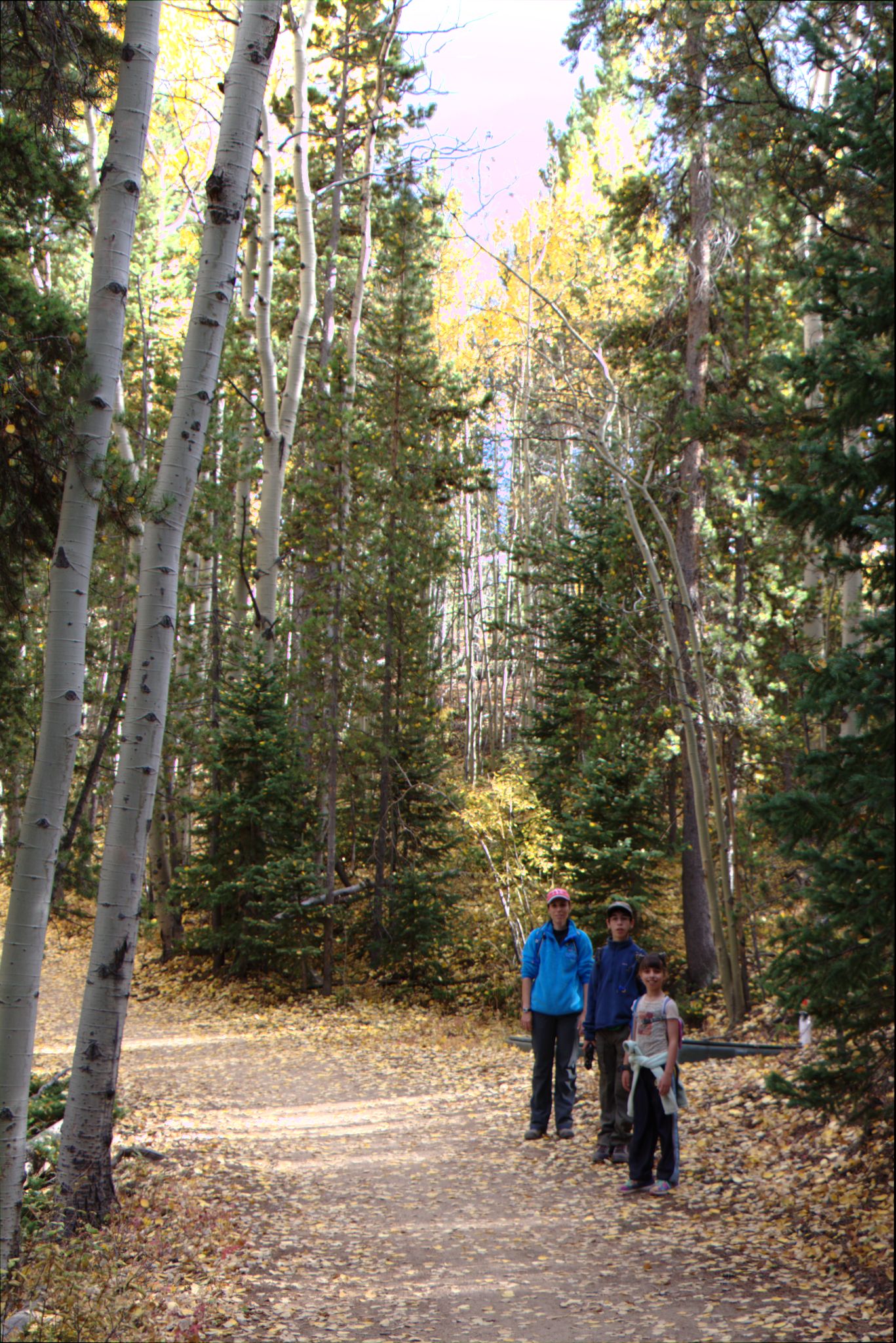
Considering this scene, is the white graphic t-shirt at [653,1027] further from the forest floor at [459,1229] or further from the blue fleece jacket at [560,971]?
the blue fleece jacket at [560,971]

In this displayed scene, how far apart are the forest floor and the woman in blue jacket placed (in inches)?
12.7

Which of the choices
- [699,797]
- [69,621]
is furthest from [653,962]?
[699,797]

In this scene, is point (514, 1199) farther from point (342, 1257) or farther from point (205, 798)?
point (205, 798)

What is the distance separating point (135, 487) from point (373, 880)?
11.0 m

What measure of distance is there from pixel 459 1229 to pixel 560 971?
6.69ft

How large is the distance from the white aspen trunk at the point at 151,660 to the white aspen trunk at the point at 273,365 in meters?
9.14

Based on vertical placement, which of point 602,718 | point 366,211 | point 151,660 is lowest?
point 151,660

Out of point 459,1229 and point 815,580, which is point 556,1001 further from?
point 815,580

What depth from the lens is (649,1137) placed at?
621 centimetres

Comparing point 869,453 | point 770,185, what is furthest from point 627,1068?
point 770,185

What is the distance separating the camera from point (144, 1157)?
6926 mm

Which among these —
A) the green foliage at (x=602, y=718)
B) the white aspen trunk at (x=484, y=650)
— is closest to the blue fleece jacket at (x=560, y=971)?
the green foliage at (x=602, y=718)

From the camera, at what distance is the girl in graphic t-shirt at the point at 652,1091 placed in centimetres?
613

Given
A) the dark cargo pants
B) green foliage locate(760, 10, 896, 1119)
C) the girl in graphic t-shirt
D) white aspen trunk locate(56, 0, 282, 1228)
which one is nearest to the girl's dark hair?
the girl in graphic t-shirt
